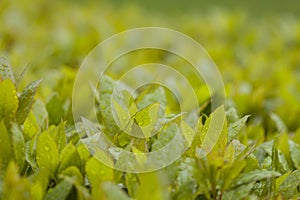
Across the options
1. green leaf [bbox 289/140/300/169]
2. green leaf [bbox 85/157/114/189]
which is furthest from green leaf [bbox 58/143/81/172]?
green leaf [bbox 289/140/300/169]

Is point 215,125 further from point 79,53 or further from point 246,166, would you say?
point 79,53

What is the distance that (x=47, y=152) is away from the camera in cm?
181

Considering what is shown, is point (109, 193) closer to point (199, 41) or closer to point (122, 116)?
point (122, 116)

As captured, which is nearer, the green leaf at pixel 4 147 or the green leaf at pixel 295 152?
the green leaf at pixel 4 147

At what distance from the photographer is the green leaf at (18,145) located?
5.80ft

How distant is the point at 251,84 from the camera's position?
3412 mm

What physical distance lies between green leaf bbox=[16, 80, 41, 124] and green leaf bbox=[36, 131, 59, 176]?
19 centimetres

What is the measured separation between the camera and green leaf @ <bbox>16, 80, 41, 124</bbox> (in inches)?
76.7

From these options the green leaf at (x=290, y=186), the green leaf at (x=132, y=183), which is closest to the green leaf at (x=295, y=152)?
the green leaf at (x=290, y=186)

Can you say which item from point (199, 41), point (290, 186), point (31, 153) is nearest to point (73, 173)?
point (31, 153)

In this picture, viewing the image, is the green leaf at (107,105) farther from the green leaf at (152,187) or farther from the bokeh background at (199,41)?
the green leaf at (152,187)

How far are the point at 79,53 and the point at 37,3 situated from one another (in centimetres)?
142

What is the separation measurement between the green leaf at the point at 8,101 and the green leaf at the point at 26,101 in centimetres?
5

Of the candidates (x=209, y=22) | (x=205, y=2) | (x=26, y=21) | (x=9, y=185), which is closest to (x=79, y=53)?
(x=26, y=21)
